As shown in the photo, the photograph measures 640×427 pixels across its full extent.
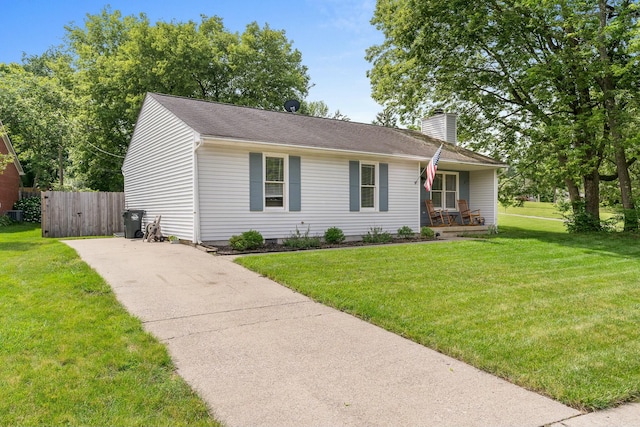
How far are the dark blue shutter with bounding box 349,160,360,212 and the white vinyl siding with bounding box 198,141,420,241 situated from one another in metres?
0.15

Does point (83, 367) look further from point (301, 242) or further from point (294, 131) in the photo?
point (294, 131)

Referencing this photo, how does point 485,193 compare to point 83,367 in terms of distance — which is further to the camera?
point 485,193

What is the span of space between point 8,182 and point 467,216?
23.3 meters

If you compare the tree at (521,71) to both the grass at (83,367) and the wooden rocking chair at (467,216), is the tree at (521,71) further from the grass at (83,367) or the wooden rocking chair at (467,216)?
the grass at (83,367)

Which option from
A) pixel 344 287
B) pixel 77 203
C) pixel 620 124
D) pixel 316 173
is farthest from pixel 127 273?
pixel 620 124

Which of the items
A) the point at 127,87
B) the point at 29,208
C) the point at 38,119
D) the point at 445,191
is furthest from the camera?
the point at 127,87

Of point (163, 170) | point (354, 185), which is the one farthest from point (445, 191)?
point (163, 170)

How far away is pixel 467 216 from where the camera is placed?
636 inches

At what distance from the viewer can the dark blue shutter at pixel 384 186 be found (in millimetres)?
12917

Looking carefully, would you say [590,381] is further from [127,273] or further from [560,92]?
[560,92]

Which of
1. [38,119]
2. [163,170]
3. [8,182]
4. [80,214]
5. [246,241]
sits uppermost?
[38,119]

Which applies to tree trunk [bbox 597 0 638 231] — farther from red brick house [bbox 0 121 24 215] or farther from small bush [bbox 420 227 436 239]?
red brick house [bbox 0 121 24 215]

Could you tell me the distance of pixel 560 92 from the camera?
15.2 meters

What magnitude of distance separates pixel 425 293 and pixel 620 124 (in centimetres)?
1303
